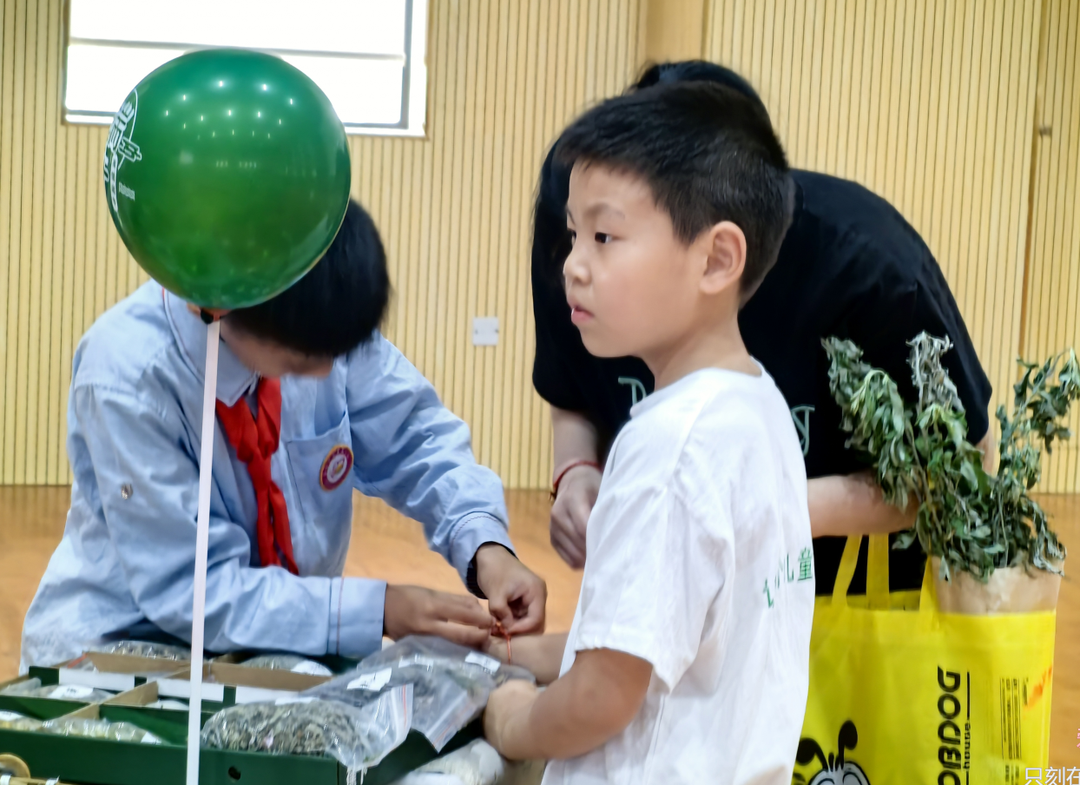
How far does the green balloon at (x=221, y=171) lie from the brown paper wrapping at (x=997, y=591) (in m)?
0.98

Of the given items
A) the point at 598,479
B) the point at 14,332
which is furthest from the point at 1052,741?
the point at 14,332

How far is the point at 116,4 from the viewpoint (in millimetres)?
6906

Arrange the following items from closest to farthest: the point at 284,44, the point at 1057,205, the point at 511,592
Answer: the point at 511,592 < the point at 284,44 < the point at 1057,205

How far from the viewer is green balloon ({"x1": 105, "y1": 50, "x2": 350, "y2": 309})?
1095mm

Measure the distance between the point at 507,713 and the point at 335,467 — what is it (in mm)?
616

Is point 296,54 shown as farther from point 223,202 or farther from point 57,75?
point 223,202

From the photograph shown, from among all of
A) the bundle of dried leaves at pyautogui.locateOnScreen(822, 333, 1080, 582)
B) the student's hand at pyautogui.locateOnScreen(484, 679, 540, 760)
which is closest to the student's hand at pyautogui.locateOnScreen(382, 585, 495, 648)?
the student's hand at pyautogui.locateOnScreen(484, 679, 540, 760)

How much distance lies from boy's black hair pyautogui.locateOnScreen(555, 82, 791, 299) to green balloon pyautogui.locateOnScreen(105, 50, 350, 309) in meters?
0.28

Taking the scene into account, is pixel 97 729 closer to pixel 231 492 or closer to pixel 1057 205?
pixel 231 492

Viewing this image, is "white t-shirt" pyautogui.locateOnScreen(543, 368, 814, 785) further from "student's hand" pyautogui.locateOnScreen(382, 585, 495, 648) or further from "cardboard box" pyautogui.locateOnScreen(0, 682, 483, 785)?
"student's hand" pyautogui.locateOnScreen(382, 585, 495, 648)

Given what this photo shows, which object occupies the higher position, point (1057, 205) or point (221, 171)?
point (1057, 205)

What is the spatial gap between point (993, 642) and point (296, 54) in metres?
6.49

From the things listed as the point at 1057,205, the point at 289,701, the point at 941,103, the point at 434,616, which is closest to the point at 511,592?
the point at 434,616

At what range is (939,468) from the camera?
5.04 ft
